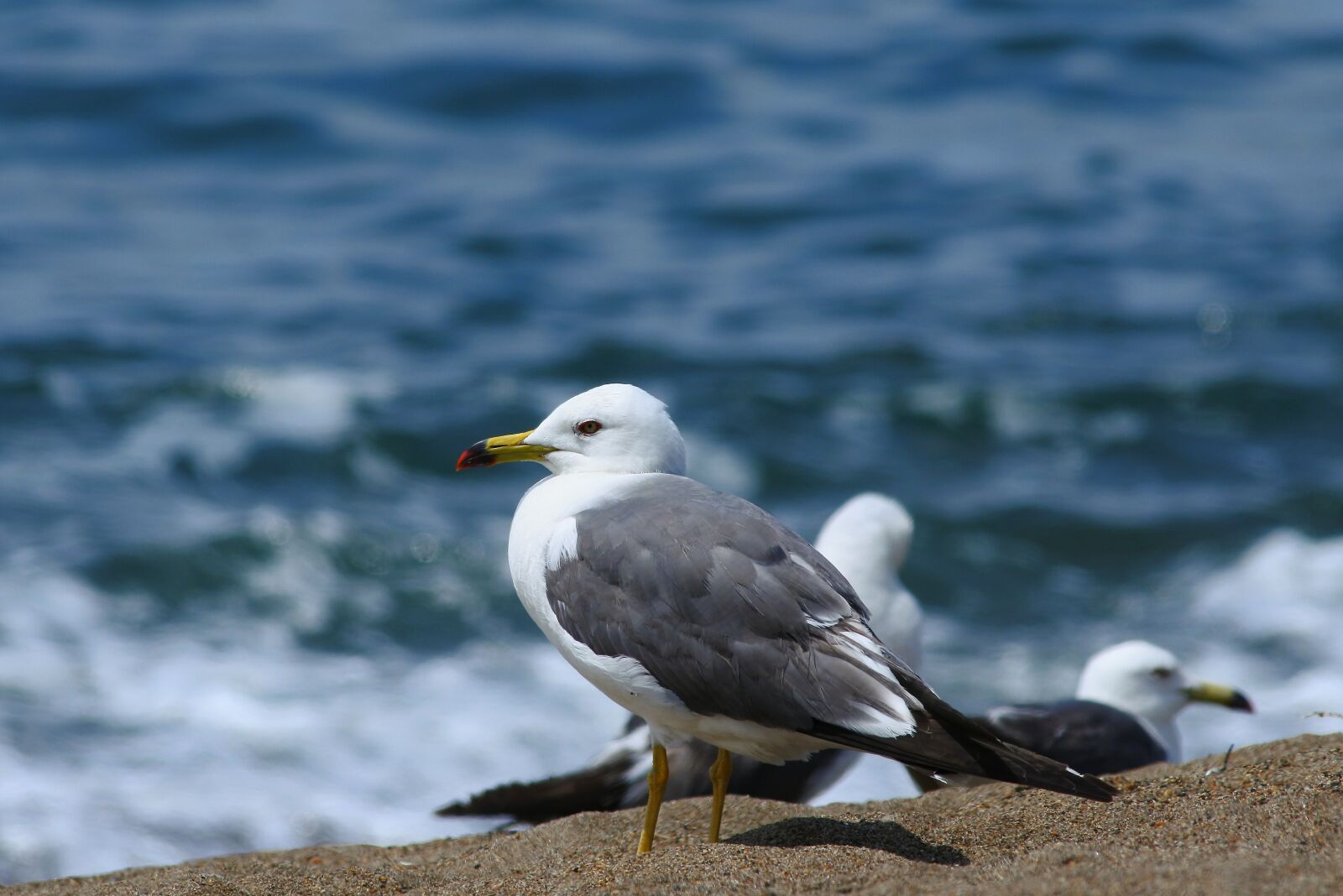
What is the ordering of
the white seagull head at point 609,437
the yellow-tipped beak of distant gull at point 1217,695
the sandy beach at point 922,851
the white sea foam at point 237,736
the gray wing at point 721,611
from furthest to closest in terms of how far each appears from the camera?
the yellow-tipped beak of distant gull at point 1217,695 → the white sea foam at point 237,736 → the white seagull head at point 609,437 → the gray wing at point 721,611 → the sandy beach at point 922,851

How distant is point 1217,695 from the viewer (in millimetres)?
6902

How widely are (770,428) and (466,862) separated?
6.90 meters

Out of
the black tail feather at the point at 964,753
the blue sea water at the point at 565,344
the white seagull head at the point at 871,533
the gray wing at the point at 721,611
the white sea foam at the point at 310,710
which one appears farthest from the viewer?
the blue sea water at the point at 565,344

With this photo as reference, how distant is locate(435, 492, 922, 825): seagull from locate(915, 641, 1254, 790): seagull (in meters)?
0.44

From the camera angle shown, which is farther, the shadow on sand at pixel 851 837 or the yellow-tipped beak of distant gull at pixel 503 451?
the yellow-tipped beak of distant gull at pixel 503 451

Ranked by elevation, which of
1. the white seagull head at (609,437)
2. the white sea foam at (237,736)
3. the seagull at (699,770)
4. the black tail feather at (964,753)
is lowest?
the white sea foam at (237,736)

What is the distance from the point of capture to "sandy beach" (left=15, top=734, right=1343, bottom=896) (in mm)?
3348

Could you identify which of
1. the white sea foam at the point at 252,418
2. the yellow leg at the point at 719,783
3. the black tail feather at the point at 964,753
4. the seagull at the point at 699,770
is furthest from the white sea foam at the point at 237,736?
the black tail feather at the point at 964,753

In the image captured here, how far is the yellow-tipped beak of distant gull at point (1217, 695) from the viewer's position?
6855 millimetres

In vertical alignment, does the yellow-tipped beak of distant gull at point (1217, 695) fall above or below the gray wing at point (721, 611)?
below

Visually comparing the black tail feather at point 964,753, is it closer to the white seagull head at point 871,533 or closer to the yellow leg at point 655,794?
the yellow leg at point 655,794

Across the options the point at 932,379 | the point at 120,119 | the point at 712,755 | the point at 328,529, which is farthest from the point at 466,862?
the point at 120,119

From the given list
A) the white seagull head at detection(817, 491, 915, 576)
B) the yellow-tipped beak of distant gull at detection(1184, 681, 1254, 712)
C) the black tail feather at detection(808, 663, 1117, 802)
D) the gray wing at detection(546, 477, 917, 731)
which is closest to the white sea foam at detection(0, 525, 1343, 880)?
the yellow-tipped beak of distant gull at detection(1184, 681, 1254, 712)

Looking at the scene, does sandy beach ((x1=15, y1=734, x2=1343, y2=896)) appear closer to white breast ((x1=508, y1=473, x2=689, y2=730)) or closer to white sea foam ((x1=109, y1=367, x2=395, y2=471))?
white breast ((x1=508, y1=473, x2=689, y2=730))
